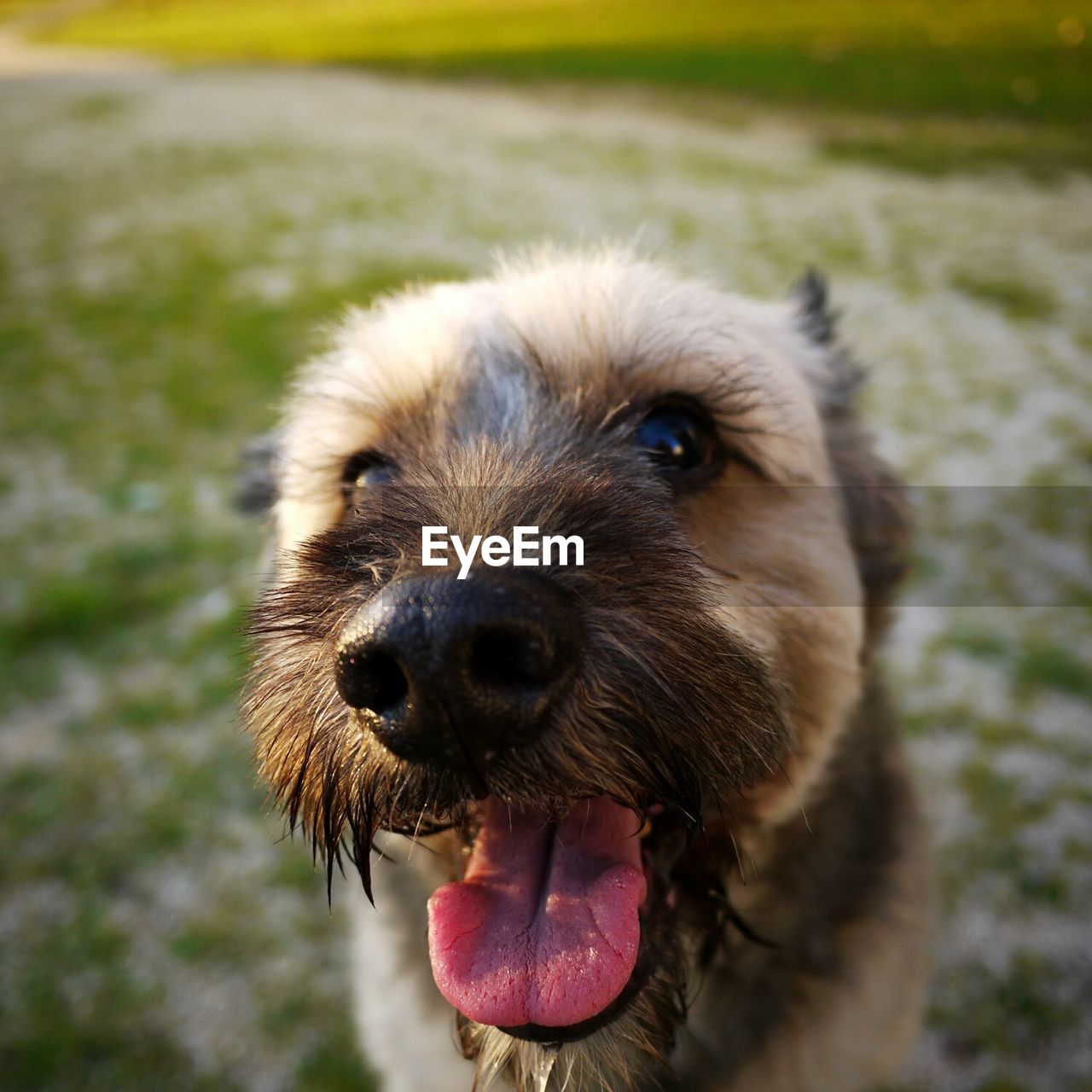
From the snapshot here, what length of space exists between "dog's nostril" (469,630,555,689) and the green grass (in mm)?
12959

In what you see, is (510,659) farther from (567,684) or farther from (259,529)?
(259,529)

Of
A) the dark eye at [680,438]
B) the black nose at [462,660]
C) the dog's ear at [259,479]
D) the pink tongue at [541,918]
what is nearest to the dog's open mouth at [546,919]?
the pink tongue at [541,918]

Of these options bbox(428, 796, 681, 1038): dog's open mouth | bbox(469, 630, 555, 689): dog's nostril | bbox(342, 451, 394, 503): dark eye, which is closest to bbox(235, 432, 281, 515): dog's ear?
bbox(342, 451, 394, 503): dark eye

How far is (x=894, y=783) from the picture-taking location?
2.34m

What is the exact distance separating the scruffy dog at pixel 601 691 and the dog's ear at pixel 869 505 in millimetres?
10

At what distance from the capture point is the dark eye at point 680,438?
1834 millimetres

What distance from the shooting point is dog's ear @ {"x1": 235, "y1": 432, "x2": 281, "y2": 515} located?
2.52 m

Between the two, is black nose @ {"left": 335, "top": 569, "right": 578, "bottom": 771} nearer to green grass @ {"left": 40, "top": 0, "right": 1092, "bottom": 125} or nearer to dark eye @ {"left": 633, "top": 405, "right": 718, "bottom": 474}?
dark eye @ {"left": 633, "top": 405, "right": 718, "bottom": 474}

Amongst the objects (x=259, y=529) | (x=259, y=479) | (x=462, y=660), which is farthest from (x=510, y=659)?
(x=259, y=529)

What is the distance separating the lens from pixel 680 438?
1.85 m

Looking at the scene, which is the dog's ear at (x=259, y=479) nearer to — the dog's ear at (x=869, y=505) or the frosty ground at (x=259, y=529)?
the frosty ground at (x=259, y=529)

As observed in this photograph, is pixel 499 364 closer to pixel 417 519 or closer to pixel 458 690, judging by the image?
pixel 417 519

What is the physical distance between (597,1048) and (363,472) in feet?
4.26

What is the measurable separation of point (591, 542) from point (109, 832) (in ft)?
10.1
